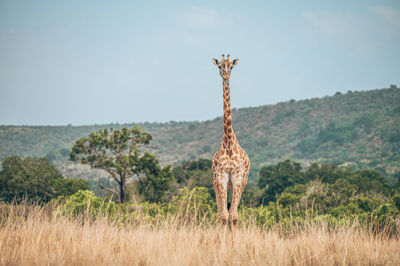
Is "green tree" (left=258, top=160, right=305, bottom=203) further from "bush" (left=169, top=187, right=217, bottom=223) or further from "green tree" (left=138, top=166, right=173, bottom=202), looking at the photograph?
"bush" (left=169, top=187, right=217, bottom=223)

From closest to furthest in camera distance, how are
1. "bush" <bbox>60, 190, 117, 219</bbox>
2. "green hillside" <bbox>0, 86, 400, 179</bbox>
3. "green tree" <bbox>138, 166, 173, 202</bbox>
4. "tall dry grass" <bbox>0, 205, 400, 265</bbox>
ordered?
"tall dry grass" <bbox>0, 205, 400, 265</bbox>
"bush" <bbox>60, 190, 117, 219</bbox>
"green tree" <bbox>138, 166, 173, 202</bbox>
"green hillside" <bbox>0, 86, 400, 179</bbox>

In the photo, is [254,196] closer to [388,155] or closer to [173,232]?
[173,232]

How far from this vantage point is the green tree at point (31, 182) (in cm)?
3109

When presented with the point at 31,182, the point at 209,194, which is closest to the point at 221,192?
the point at 209,194

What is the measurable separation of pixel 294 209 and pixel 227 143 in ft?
42.7

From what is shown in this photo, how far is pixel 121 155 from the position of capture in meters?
31.6

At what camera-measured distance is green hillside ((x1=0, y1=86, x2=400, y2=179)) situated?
228ft

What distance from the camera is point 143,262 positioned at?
6.21 m

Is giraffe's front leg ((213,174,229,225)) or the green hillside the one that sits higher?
the green hillside

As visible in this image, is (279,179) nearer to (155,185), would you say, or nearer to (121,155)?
(155,185)

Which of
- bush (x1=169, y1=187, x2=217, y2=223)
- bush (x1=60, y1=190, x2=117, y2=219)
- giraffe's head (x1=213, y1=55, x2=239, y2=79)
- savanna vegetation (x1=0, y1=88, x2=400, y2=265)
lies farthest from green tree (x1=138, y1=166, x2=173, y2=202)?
giraffe's head (x1=213, y1=55, x2=239, y2=79)

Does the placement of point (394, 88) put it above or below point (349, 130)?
above

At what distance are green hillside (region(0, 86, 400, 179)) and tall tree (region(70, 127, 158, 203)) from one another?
1312 inches

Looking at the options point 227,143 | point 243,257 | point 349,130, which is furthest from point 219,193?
point 349,130
